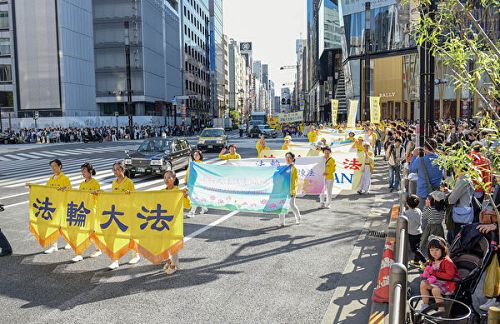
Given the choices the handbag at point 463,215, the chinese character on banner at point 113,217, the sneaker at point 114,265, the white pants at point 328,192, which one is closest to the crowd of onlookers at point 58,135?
the white pants at point 328,192

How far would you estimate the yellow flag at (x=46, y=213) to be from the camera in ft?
28.8

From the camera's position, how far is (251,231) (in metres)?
10.5

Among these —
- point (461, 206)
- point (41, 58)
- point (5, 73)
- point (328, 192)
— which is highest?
point (41, 58)

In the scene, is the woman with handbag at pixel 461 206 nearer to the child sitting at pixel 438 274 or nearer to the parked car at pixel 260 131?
the child sitting at pixel 438 274

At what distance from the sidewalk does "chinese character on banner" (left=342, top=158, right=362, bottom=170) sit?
1.67 metres

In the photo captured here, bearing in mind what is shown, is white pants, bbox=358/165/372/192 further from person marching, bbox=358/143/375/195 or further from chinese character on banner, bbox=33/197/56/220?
chinese character on banner, bbox=33/197/56/220

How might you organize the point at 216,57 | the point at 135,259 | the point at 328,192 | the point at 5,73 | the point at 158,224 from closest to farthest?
Answer: the point at 158,224, the point at 135,259, the point at 328,192, the point at 5,73, the point at 216,57

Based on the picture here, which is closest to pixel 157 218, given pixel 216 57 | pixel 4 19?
pixel 4 19

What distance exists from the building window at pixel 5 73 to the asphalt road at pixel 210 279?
205ft

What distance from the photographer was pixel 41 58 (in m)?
64.1

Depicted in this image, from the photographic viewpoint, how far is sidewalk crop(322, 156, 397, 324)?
615 cm

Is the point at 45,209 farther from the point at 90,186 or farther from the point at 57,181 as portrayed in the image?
the point at 90,186

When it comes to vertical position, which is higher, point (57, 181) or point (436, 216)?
point (57, 181)

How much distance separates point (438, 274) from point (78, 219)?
6148 millimetres
